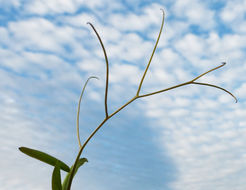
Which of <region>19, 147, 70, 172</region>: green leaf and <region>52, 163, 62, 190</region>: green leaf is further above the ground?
<region>19, 147, 70, 172</region>: green leaf

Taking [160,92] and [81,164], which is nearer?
[160,92]

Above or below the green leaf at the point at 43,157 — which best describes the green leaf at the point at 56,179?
below

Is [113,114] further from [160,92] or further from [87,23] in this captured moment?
[87,23]

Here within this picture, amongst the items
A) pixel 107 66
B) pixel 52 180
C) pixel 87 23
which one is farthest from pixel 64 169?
pixel 87 23

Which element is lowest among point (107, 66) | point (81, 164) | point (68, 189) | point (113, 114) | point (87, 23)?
point (68, 189)

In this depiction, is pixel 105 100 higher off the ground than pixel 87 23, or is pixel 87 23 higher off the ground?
pixel 87 23

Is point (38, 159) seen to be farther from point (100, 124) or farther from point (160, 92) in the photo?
point (160, 92)
